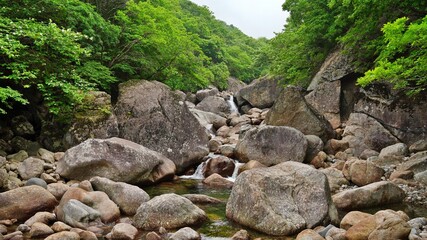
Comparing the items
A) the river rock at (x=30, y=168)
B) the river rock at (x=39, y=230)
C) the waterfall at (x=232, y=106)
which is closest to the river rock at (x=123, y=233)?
the river rock at (x=39, y=230)

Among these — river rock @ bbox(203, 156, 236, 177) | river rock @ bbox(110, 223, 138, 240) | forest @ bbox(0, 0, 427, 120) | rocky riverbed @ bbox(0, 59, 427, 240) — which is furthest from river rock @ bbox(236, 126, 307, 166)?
river rock @ bbox(110, 223, 138, 240)

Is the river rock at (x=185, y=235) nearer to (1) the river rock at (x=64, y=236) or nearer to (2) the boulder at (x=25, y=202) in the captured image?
(1) the river rock at (x=64, y=236)

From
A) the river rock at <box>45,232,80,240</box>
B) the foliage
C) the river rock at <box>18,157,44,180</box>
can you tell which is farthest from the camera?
the river rock at <box>18,157,44,180</box>

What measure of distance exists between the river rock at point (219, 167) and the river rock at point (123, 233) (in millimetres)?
7549

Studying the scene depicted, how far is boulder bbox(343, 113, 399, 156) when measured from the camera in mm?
16941

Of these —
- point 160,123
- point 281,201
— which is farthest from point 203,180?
point 281,201

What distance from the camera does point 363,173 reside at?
12.9 meters

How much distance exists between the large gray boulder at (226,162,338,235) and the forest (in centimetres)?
289

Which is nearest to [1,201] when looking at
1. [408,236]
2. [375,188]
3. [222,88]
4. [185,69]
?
[408,236]

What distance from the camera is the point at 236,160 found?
17453 mm

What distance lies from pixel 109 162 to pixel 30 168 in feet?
7.91

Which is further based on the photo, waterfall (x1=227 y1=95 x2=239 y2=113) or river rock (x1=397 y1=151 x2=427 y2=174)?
waterfall (x1=227 y1=95 x2=239 y2=113)

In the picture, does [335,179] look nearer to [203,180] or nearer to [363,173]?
[363,173]

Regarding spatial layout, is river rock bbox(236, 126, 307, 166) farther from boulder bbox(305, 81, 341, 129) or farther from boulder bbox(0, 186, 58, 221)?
boulder bbox(0, 186, 58, 221)
